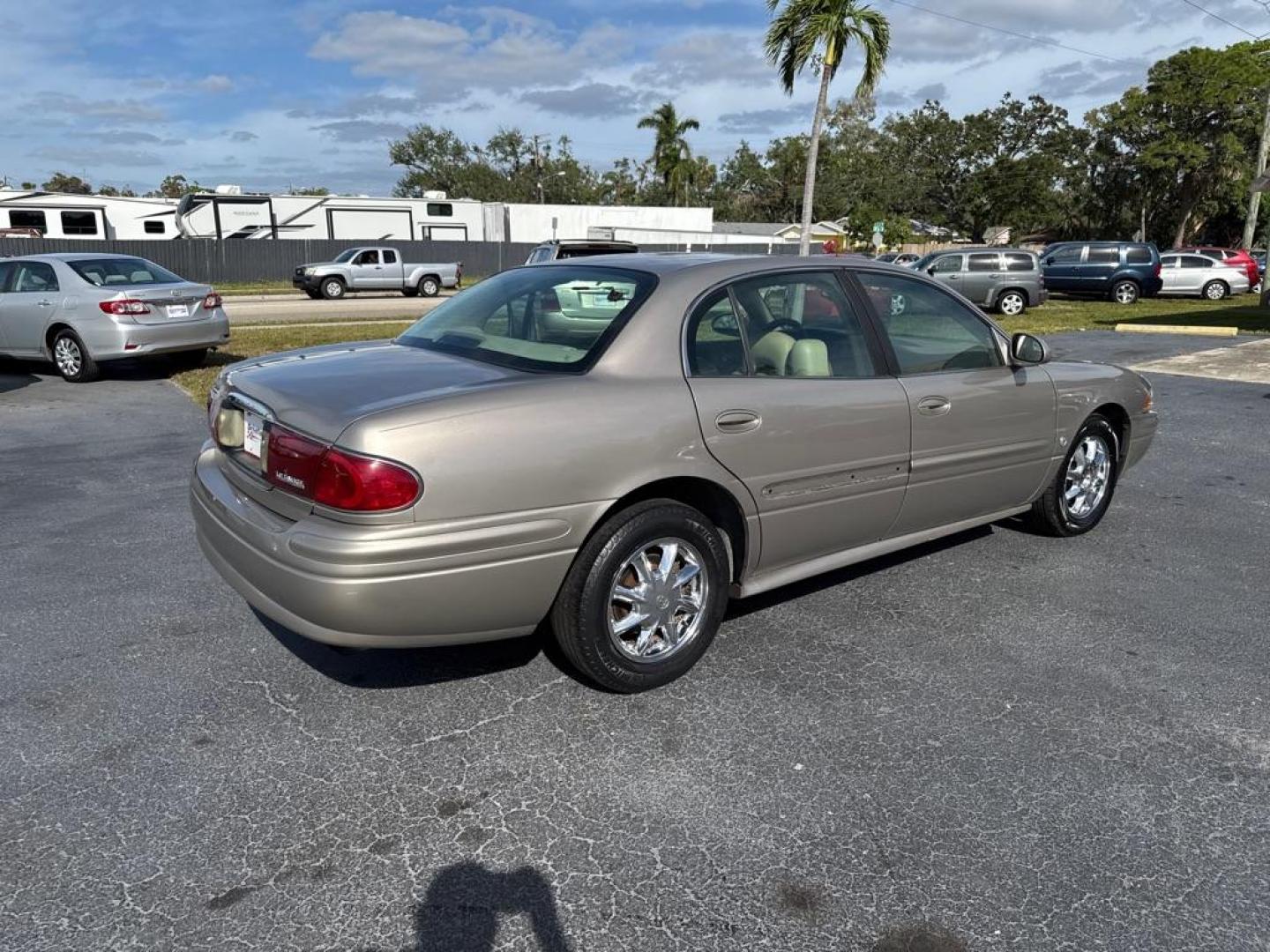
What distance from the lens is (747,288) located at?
3605mm

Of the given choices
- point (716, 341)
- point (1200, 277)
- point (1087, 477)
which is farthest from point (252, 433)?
point (1200, 277)

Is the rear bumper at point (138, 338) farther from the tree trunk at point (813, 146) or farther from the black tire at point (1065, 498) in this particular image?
the tree trunk at point (813, 146)

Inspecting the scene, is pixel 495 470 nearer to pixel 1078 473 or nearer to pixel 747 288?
pixel 747 288

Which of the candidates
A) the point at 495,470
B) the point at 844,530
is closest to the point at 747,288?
the point at 844,530

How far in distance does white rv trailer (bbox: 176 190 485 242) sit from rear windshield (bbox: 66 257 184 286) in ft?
81.0

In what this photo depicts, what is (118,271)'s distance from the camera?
1032 cm

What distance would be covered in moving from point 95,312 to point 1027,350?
31.3 ft

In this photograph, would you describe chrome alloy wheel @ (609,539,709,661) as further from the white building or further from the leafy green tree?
the leafy green tree

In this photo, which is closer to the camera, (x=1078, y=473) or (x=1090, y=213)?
(x=1078, y=473)

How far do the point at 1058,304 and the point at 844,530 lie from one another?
23.9m

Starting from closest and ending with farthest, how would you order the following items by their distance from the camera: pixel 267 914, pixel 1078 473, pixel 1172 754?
pixel 267 914 → pixel 1172 754 → pixel 1078 473

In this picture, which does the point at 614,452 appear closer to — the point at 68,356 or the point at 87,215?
the point at 68,356

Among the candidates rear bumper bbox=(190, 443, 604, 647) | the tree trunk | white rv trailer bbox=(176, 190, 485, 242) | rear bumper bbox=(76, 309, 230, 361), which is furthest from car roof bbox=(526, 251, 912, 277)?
white rv trailer bbox=(176, 190, 485, 242)

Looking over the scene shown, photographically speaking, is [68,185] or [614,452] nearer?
[614,452]
